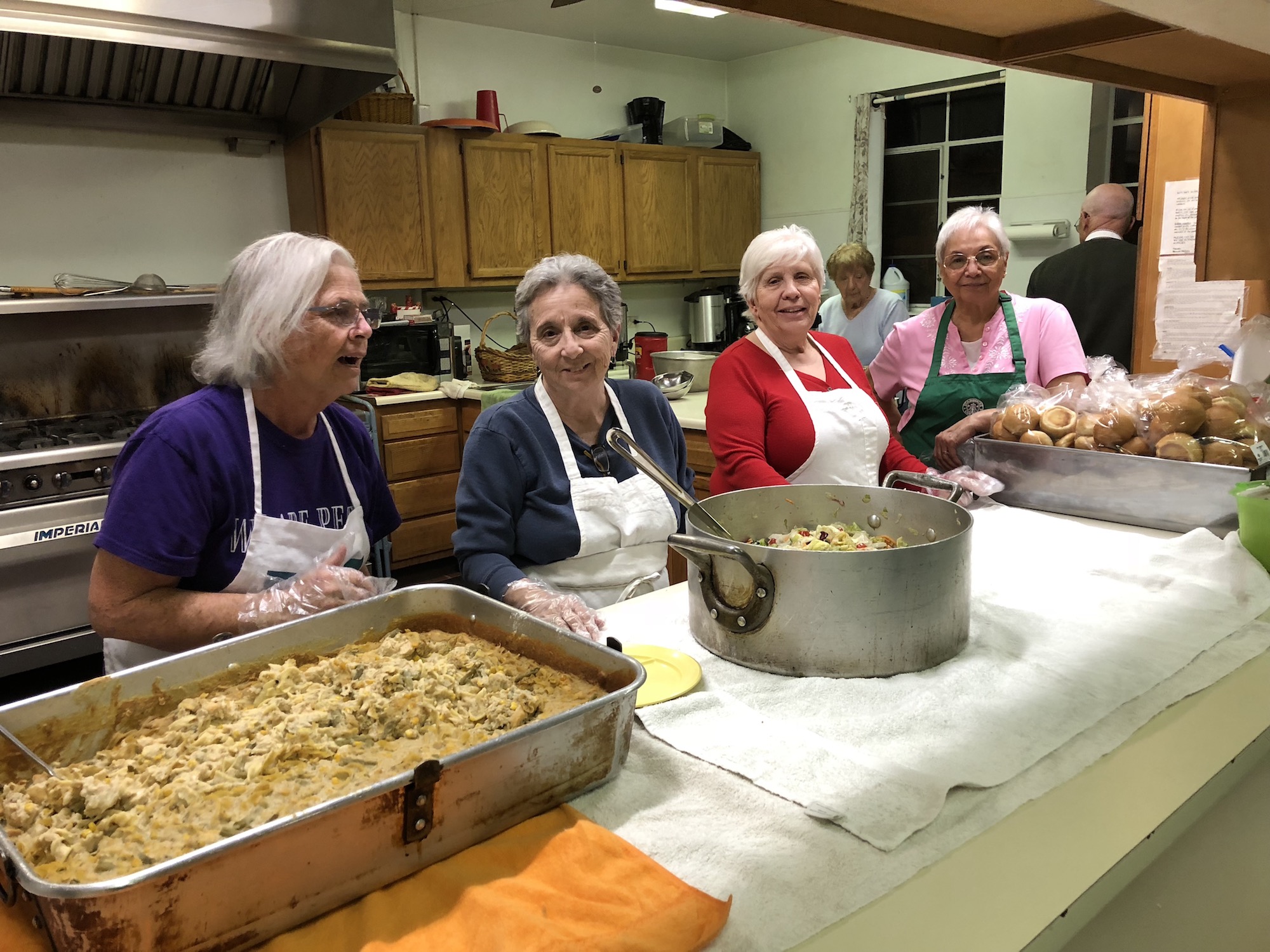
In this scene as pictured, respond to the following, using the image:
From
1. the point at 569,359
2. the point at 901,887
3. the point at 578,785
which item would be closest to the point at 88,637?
the point at 569,359

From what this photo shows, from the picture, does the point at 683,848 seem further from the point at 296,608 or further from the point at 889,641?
the point at 296,608

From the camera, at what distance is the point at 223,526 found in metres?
1.53

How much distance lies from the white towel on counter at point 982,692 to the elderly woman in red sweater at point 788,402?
684 millimetres

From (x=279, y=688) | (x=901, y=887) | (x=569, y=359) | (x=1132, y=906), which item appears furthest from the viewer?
(x=569, y=359)

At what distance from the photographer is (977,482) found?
2074mm

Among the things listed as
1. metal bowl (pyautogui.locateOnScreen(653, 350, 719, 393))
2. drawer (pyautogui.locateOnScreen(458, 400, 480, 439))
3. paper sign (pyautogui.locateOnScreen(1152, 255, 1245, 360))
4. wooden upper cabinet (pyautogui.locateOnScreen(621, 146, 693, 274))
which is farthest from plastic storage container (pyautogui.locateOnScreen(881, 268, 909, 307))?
drawer (pyautogui.locateOnScreen(458, 400, 480, 439))

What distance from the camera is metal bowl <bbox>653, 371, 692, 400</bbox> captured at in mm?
4113

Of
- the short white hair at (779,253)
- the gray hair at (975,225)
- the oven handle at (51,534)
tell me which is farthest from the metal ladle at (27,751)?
the gray hair at (975,225)

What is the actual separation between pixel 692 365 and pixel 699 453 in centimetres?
69

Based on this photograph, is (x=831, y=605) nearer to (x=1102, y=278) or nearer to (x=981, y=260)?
(x=981, y=260)

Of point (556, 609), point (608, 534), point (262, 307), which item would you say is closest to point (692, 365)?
point (608, 534)

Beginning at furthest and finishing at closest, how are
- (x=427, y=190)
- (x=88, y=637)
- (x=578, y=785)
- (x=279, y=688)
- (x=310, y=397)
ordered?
(x=427, y=190) < (x=88, y=637) < (x=310, y=397) < (x=279, y=688) < (x=578, y=785)

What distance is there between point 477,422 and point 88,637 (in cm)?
219

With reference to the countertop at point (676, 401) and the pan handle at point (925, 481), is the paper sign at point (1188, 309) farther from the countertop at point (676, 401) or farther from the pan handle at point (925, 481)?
the pan handle at point (925, 481)
